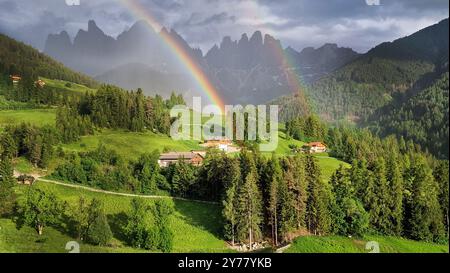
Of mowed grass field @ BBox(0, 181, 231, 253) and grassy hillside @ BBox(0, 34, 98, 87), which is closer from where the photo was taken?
mowed grass field @ BBox(0, 181, 231, 253)

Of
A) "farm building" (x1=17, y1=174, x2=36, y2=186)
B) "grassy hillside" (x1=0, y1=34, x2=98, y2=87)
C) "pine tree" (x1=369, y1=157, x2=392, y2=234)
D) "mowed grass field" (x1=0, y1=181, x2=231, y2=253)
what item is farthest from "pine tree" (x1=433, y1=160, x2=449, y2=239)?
"grassy hillside" (x1=0, y1=34, x2=98, y2=87)

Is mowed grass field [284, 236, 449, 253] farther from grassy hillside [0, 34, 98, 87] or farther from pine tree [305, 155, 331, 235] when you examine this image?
grassy hillside [0, 34, 98, 87]

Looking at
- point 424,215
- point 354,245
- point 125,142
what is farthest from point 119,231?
point 125,142

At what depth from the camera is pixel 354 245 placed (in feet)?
174

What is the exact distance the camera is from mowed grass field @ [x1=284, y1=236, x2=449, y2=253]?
50.2 metres

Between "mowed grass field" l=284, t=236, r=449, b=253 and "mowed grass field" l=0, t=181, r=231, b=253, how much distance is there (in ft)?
29.2

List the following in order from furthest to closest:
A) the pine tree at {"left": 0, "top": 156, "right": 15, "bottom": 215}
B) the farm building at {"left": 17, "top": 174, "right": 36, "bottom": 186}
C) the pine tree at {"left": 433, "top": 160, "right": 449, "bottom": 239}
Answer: the farm building at {"left": 17, "top": 174, "right": 36, "bottom": 186} < the pine tree at {"left": 433, "top": 160, "right": 449, "bottom": 239} < the pine tree at {"left": 0, "top": 156, "right": 15, "bottom": 215}

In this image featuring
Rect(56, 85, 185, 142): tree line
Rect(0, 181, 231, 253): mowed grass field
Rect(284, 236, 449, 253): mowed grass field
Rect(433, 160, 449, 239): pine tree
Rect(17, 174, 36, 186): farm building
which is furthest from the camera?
Rect(56, 85, 185, 142): tree line

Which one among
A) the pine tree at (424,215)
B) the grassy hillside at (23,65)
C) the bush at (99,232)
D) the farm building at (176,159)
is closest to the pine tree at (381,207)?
the pine tree at (424,215)

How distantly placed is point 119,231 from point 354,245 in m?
27.3

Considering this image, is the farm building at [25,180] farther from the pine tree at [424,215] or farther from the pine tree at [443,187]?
the pine tree at [443,187]

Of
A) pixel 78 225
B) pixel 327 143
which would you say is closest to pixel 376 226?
pixel 78 225

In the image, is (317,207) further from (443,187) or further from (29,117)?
(29,117)

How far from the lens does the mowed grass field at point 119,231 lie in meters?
46.2
